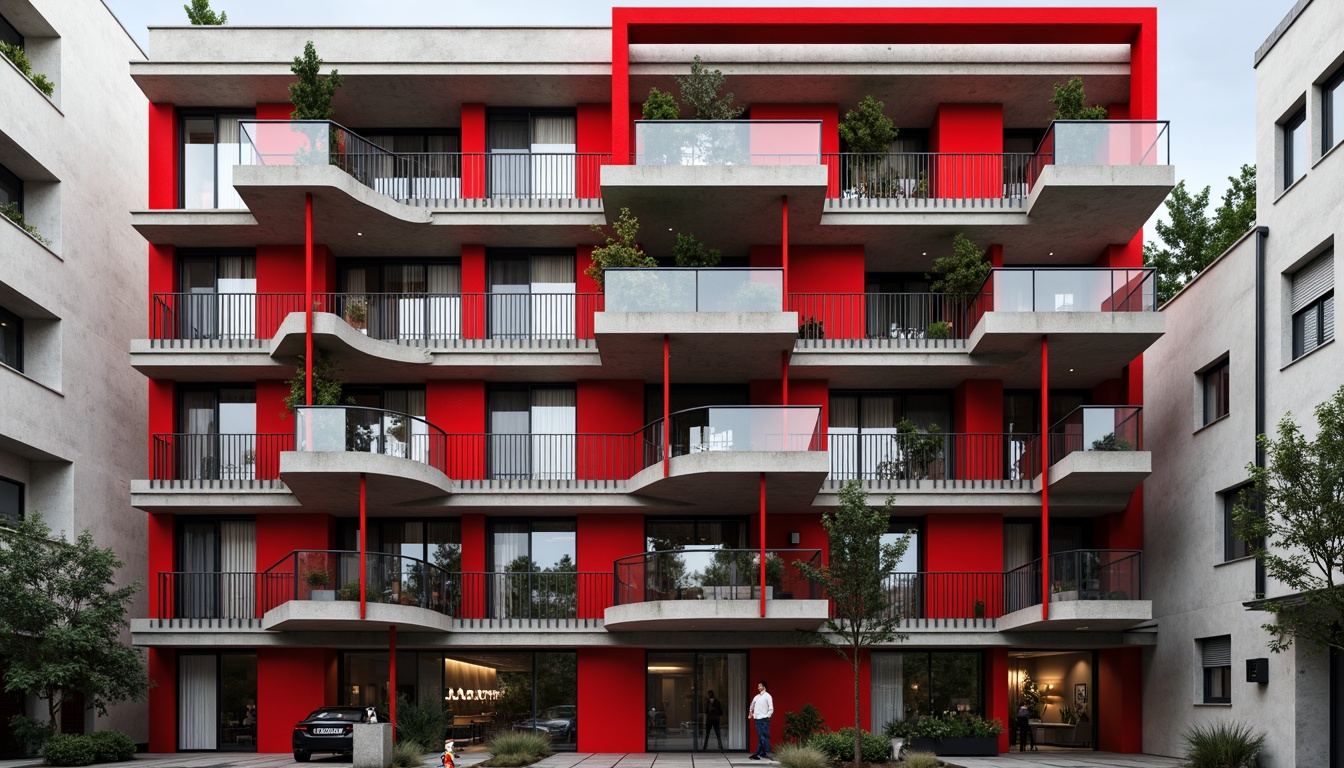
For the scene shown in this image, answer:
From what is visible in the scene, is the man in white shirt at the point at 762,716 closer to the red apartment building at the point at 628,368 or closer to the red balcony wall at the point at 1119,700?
the red apartment building at the point at 628,368

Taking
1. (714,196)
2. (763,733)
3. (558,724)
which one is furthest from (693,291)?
(558,724)

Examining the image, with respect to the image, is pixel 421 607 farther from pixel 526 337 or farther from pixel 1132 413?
pixel 1132 413

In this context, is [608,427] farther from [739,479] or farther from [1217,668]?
[1217,668]

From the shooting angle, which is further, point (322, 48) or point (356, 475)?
point (322, 48)

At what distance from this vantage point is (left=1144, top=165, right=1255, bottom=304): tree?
3869cm

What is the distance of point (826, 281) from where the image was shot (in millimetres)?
28578

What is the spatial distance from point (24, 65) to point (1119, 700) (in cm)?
2891

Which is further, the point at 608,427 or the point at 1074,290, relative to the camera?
the point at 608,427

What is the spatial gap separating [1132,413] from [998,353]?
3.18 meters

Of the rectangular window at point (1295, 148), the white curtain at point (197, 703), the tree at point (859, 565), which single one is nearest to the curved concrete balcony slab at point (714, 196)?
the tree at point (859, 565)

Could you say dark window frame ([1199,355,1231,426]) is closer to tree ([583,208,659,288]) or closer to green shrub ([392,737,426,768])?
tree ([583,208,659,288])

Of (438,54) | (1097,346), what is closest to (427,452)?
(438,54)

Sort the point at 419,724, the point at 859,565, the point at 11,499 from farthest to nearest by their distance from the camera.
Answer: the point at 11,499
the point at 419,724
the point at 859,565

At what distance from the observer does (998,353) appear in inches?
1057
